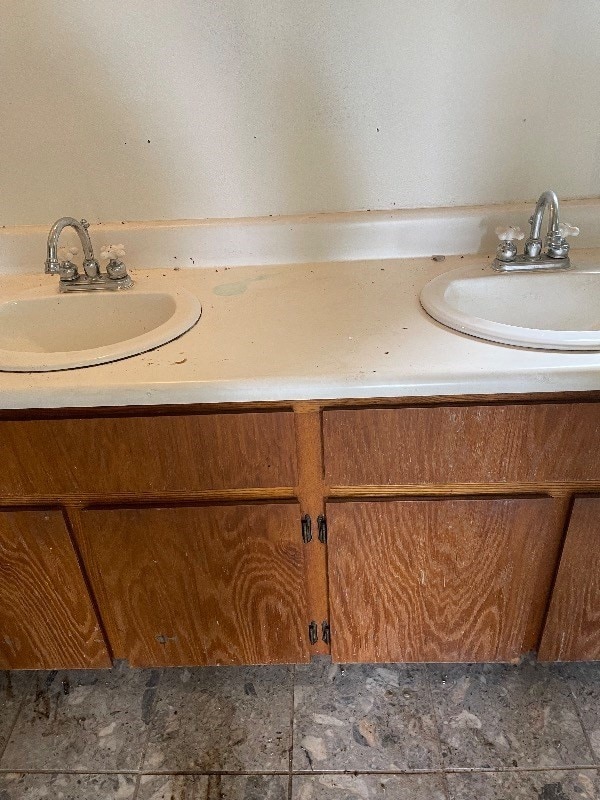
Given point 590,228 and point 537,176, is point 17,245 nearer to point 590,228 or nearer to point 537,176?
point 537,176

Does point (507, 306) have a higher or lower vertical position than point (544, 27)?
lower

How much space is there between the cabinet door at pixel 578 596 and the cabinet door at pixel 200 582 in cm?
46

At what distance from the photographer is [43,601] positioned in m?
1.10

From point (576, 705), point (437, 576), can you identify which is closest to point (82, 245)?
point (437, 576)

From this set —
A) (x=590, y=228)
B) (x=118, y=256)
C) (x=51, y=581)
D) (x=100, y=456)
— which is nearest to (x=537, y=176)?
(x=590, y=228)

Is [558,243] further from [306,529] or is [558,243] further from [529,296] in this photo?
[306,529]

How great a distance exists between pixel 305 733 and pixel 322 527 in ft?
1.69

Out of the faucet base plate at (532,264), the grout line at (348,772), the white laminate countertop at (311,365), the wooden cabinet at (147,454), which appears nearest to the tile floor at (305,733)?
the grout line at (348,772)

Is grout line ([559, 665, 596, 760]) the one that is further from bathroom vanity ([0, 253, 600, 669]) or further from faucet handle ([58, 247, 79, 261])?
faucet handle ([58, 247, 79, 261])

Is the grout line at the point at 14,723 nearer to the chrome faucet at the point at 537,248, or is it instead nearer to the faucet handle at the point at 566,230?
the chrome faucet at the point at 537,248

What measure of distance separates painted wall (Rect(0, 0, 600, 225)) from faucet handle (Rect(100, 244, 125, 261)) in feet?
0.37

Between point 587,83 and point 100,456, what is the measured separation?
1.15 metres

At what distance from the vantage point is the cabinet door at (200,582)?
1.00m

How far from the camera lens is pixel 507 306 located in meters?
1.16
